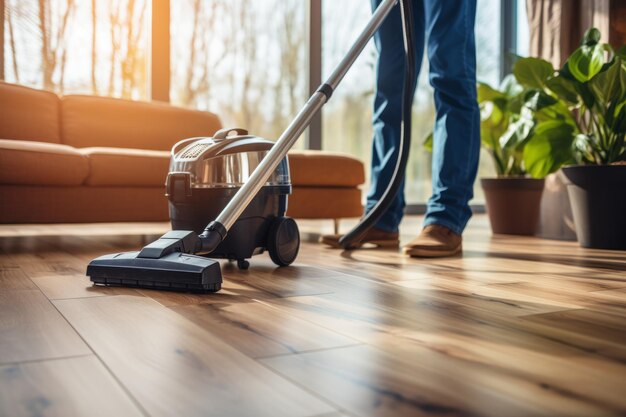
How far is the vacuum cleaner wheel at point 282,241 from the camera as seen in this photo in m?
1.42

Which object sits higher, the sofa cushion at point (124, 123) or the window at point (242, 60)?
the window at point (242, 60)

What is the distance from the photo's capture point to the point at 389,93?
76.7 inches

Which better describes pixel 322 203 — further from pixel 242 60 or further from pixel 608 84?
pixel 242 60

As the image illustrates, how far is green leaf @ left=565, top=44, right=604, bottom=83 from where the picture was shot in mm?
1979

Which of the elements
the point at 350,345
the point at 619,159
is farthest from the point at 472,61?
the point at 350,345

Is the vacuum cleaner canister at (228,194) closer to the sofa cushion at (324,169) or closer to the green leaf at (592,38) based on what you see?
the sofa cushion at (324,169)

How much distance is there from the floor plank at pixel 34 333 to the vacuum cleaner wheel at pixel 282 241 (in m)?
0.54

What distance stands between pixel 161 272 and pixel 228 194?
332mm

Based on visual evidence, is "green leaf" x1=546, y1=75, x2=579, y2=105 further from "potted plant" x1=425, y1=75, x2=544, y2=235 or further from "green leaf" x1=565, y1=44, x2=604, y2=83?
"potted plant" x1=425, y1=75, x2=544, y2=235

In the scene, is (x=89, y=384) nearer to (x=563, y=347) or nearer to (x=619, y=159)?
(x=563, y=347)

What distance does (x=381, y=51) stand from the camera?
1.96 metres

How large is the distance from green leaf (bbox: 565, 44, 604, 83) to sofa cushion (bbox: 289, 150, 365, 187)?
0.88m

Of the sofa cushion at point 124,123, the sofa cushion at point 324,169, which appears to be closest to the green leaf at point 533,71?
the sofa cushion at point 324,169

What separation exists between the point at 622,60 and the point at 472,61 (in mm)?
520
